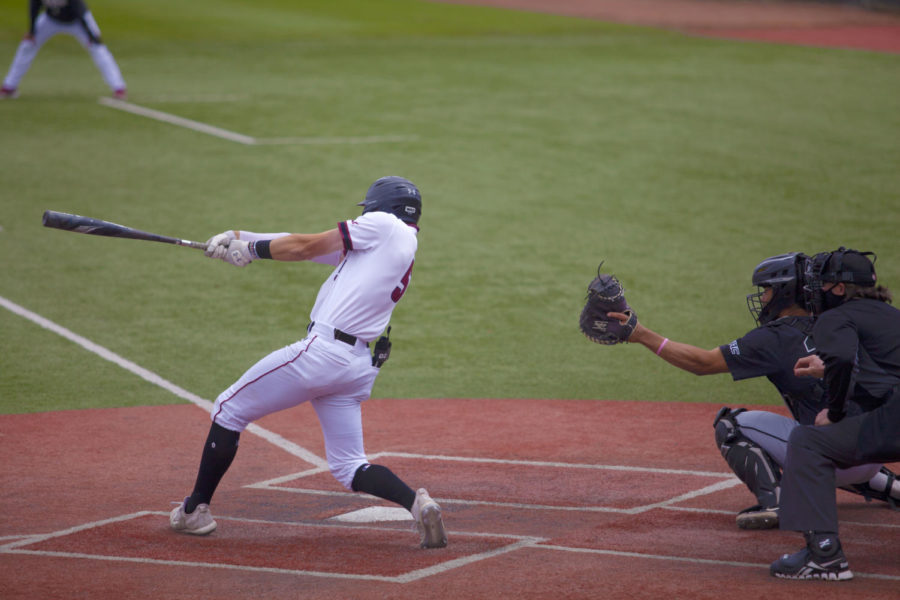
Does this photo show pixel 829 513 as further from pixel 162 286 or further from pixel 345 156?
pixel 345 156

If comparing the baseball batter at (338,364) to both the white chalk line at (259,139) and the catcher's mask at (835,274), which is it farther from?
the white chalk line at (259,139)

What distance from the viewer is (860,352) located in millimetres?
5195

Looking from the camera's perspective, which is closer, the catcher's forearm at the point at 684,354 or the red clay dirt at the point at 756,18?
the catcher's forearm at the point at 684,354

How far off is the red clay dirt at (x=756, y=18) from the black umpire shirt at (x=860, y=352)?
22091 millimetres

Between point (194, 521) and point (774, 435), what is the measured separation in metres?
3.05

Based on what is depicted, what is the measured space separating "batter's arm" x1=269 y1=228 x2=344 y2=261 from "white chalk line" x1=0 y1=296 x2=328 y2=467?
6.60ft

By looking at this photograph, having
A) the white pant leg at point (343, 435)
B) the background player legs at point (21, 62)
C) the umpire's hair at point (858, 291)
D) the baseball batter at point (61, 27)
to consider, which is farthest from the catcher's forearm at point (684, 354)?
the background player legs at point (21, 62)

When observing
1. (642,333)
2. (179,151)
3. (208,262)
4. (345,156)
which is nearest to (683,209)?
(345,156)

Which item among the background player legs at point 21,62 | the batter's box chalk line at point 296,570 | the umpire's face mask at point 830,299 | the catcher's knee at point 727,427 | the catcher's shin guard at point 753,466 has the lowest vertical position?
the batter's box chalk line at point 296,570

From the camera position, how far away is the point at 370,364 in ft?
18.9

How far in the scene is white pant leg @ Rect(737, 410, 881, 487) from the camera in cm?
595

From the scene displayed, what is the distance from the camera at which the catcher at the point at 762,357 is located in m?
5.77

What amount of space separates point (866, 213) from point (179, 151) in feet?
30.8

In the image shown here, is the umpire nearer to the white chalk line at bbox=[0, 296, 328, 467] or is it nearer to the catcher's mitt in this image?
the catcher's mitt
